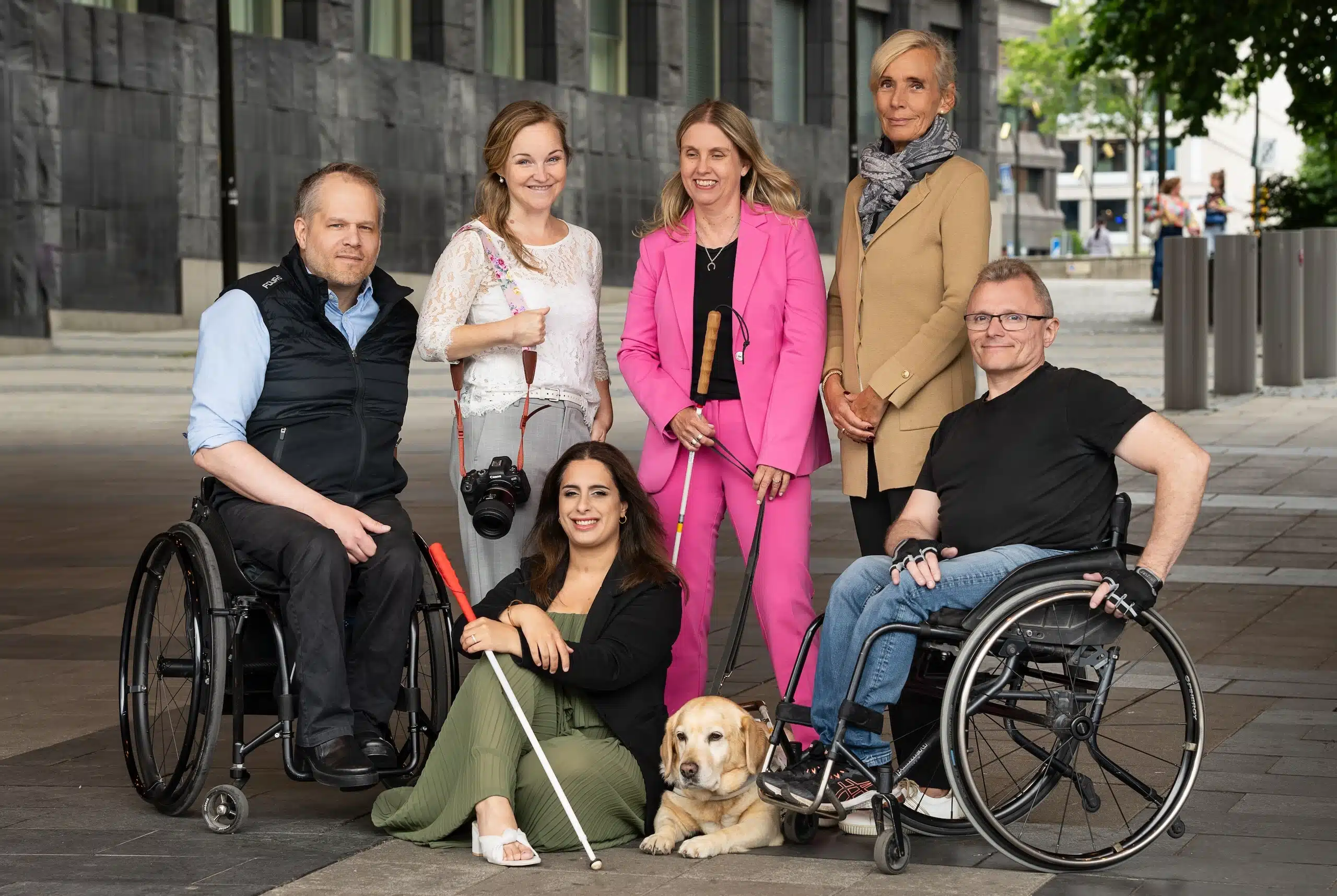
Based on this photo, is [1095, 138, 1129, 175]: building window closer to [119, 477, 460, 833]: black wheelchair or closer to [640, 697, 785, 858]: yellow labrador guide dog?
[119, 477, 460, 833]: black wheelchair

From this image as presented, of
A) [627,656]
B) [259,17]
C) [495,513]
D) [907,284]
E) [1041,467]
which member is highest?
[259,17]

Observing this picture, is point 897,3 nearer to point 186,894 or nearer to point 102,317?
point 102,317

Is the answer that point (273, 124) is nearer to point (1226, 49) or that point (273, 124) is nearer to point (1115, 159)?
point (1226, 49)

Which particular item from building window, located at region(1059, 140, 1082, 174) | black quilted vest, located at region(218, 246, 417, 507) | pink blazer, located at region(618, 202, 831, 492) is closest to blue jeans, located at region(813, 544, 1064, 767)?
pink blazer, located at region(618, 202, 831, 492)

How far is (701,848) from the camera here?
16.7ft

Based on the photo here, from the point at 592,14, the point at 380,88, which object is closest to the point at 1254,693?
the point at 380,88

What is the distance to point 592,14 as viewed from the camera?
38.9 m

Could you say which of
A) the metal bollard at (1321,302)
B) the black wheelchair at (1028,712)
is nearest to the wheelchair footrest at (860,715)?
the black wheelchair at (1028,712)

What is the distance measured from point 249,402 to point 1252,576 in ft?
A: 18.2

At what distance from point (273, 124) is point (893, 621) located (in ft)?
89.9

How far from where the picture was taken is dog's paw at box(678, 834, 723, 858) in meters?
5.09

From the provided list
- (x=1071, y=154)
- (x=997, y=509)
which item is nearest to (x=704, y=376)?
(x=997, y=509)

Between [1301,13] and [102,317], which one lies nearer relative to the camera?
[1301,13]

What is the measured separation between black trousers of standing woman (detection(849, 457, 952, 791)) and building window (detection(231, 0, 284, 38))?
86.5 feet
